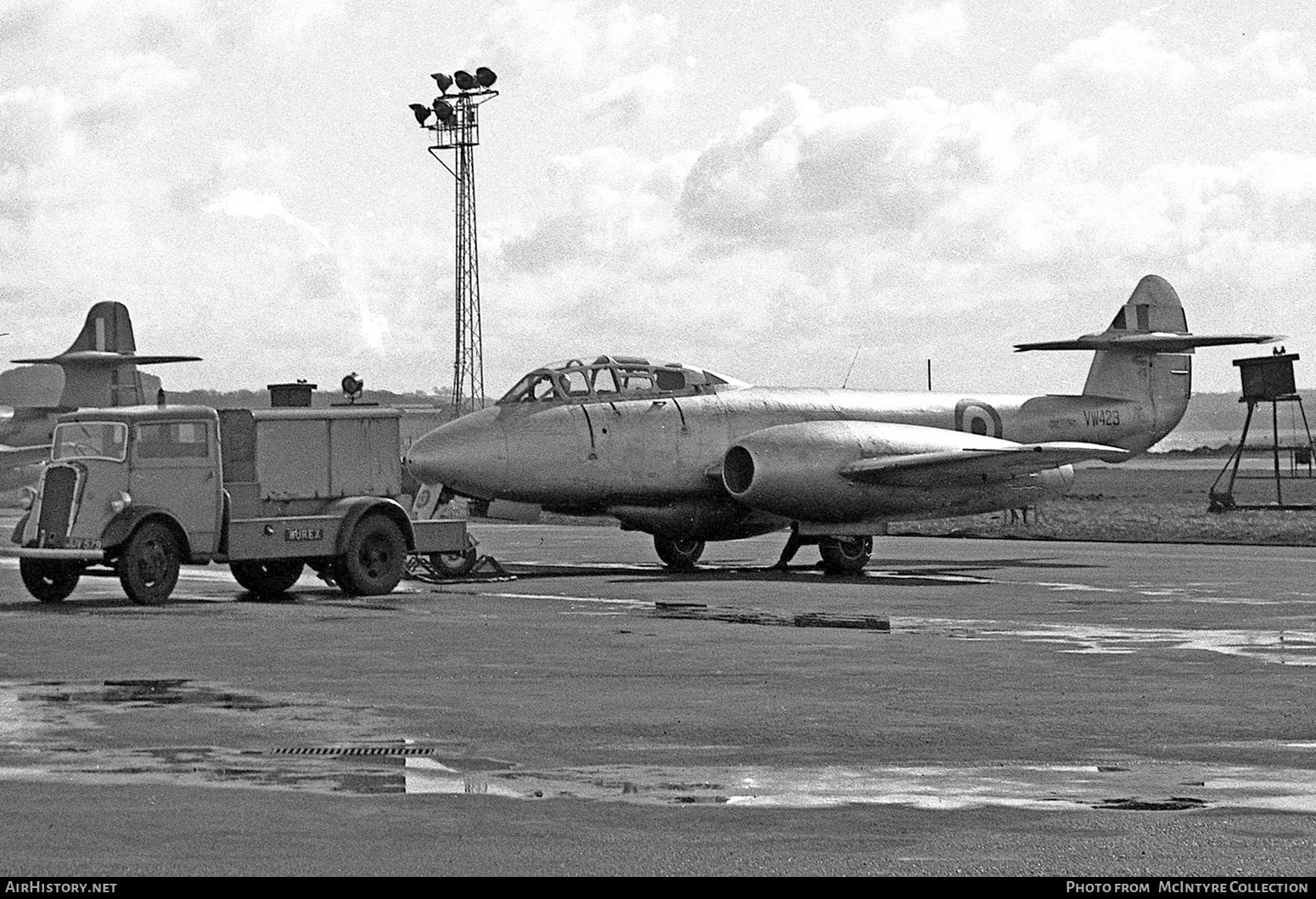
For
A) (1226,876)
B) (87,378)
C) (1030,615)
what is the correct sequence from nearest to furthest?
1. (1226,876)
2. (1030,615)
3. (87,378)

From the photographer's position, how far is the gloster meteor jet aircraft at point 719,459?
29062 mm

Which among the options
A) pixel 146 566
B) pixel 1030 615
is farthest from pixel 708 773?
pixel 146 566

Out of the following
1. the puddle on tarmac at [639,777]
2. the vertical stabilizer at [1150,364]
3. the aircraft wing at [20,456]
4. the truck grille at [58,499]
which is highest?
the vertical stabilizer at [1150,364]

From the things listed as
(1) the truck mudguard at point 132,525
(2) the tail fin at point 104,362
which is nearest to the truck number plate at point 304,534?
(1) the truck mudguard at point 132,525

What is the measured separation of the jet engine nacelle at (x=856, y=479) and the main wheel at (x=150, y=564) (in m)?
9.89

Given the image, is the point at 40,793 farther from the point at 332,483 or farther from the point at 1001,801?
the point at 332,483

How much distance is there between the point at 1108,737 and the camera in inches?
460

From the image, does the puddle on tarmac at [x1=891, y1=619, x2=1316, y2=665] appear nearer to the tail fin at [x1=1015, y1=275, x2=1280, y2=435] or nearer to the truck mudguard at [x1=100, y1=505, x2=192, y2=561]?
the truck mudguard at [x1=100, y1=505, x2=192, y2=561]

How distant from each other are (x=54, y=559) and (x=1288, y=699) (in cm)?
1538

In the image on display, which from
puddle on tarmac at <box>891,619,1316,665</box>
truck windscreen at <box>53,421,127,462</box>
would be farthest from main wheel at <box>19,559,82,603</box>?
puddle on tarmac at <box>891,619,1316,665</box>

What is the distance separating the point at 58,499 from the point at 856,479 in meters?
12.7

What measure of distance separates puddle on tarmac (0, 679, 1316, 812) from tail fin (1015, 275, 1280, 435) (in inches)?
1095

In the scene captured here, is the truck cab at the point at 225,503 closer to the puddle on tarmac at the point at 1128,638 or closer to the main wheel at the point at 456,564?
the main wheel at the point at 456,564

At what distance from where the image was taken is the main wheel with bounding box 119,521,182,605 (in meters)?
23.1
